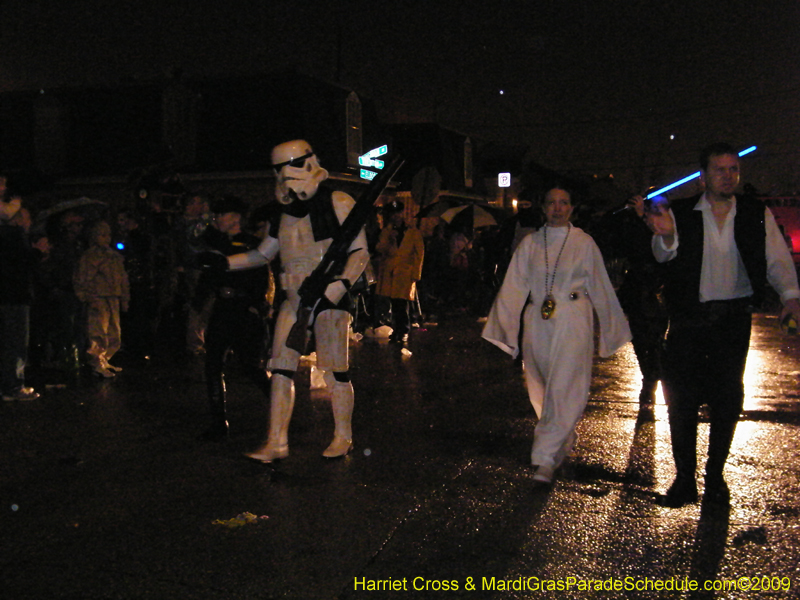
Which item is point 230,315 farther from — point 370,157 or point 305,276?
point 370,157

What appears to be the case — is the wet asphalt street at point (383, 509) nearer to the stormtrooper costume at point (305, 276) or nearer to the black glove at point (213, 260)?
the stormtrooper costume at point (305, 276)

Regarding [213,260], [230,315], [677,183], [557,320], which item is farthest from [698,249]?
[230,315]

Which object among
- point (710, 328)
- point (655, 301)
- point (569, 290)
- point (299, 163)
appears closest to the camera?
point (710, 328)

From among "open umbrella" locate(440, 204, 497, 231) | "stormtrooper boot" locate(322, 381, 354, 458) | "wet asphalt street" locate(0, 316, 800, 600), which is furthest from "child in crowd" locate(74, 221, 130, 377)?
"open umbrella" locate(440, 204, 497, 231)

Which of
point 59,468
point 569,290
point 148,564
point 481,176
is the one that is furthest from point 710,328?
point 481,176

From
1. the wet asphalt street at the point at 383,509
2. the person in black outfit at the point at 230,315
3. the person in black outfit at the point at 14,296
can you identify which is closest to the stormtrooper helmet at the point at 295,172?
the person in black outfit at the point at 230,315

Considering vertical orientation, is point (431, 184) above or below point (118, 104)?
below

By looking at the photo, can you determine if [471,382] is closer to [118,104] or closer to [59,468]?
[59,468]

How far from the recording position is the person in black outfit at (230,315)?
613cm

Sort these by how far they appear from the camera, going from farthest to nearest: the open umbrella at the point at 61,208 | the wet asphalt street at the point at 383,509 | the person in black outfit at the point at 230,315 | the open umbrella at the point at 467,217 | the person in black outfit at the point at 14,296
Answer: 1. the open umbrella at the point at 467,217
2. the open umbrella at the point at 61,208
3. the person in black outfit at the point at 14,296
4. the person in black outfit at the point at 230,315
5. the wet asphalt street at the point at 383,509

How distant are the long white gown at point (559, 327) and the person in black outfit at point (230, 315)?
1.91 m

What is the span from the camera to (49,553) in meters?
3.79

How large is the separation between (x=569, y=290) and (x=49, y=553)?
125 inches

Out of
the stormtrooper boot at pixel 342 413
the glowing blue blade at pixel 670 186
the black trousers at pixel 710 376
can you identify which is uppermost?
the glowing blue blade at pixel 670 186
